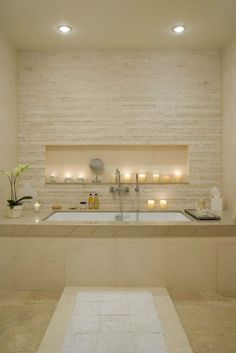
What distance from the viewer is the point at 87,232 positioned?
272 centimetres

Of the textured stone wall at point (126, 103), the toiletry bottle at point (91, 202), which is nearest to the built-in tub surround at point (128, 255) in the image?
the toiletry bottle at point (91, 202)

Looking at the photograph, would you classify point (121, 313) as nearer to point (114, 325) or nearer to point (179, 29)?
point (114, 325)

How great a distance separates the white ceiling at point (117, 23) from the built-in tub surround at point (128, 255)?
1926mm

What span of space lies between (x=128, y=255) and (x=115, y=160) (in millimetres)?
1564

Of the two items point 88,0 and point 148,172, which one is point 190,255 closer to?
point 148,172

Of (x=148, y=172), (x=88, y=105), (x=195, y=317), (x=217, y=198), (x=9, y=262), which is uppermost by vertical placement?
(x=88, y=105)

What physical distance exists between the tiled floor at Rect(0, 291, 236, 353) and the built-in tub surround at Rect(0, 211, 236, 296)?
138 mm

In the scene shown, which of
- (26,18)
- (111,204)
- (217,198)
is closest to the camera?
(26,18)

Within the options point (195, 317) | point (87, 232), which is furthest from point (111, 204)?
point (195, 317)

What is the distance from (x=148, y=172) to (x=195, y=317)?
2004mm

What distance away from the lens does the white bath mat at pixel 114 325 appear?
1.89m

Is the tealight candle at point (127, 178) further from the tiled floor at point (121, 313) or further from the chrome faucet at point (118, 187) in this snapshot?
the tiled floor at point (121, 313)

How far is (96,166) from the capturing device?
3918 millimetres

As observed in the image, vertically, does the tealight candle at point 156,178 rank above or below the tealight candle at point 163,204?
above
